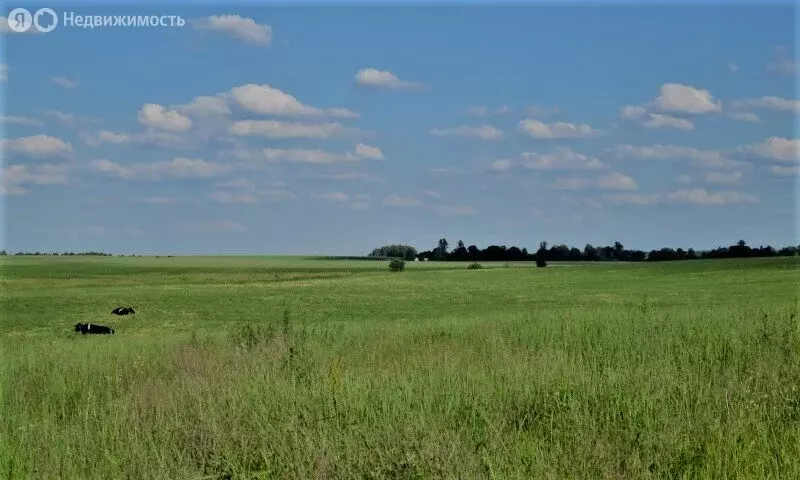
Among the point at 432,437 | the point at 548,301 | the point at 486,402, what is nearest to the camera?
the point at 432,437

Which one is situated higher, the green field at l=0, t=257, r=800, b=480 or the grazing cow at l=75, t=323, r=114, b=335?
the green field at l=0, t=257, r=800, b=480

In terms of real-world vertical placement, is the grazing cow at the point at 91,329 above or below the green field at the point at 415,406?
below

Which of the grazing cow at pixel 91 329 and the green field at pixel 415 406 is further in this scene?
the grazing cow at pixel 91 329

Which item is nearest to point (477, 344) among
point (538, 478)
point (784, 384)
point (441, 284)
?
point (784, 384)

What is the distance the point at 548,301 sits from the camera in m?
31.9

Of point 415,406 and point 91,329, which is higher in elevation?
point 415,406

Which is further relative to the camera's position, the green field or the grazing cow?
the grazing cow

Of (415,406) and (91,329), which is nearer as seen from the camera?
(415,406)

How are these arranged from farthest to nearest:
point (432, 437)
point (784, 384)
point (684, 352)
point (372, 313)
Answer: point (372, 313) → point (684, 352) → point (784, 384) → point (432, 437)

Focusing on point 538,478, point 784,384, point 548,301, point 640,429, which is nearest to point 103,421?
point 538,478

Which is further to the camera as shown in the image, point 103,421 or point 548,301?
point 548,301

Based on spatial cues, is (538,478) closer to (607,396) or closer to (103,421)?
(607,396)

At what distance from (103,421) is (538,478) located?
172 inches

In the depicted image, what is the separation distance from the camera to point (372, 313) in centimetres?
2656
